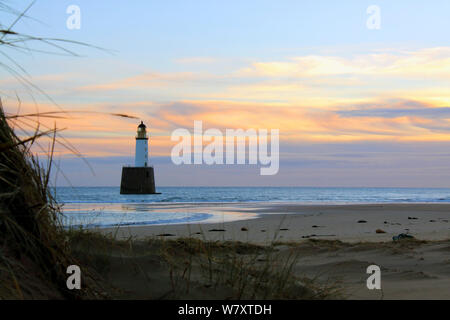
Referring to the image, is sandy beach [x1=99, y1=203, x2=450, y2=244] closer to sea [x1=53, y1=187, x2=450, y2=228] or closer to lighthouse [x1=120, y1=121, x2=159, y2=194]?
sea [x1=53, y1=187, x2=450, y2=228]

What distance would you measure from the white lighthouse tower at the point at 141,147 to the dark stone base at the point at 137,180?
80 cm

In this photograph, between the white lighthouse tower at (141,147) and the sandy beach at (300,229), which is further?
the white lighthouse tower at (141,147)

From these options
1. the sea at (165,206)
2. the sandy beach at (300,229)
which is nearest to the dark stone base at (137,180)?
the sea at (165,206)

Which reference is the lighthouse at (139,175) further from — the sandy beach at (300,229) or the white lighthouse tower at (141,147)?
the sandy beach at (300,229)

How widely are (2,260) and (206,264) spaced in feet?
6.61

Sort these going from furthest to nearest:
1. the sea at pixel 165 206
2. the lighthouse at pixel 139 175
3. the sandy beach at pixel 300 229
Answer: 1. the lighthouse at pixel 139 175
2. the sea at pixel 165 206
3. the sandy beach at pixel 300 229

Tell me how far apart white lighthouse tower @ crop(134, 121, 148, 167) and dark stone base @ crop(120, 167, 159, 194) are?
2.62ft

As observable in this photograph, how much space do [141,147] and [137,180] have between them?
161 inches

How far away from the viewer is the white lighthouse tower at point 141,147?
185 feet

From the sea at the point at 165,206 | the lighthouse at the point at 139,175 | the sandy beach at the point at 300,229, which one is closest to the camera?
the sandy beach at the point at 300,229

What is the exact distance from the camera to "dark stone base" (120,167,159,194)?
58875 mm

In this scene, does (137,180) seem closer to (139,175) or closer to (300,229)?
(139,175)

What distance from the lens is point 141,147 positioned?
5775cm
